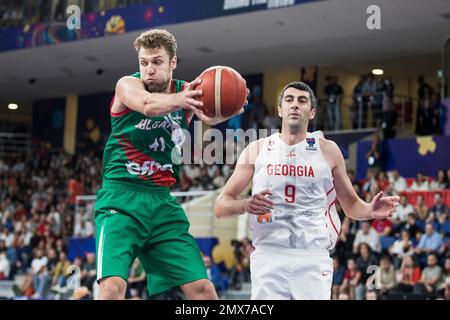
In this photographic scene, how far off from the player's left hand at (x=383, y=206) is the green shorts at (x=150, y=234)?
130 centimetres

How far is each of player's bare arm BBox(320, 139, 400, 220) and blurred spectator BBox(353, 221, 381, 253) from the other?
8.11 meters

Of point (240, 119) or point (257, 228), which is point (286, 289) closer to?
point (257, 228)

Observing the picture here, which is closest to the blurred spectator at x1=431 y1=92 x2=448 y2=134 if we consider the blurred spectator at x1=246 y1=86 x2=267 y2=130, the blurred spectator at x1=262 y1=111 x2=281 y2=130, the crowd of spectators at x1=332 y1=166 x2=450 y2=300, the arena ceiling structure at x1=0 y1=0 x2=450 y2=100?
the arena ceiling structure at x1=0 y1=0 x2=450 y2=100

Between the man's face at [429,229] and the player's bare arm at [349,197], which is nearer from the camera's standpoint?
the player's bare arm at [349,197]

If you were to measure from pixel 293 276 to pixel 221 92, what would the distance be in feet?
4.77

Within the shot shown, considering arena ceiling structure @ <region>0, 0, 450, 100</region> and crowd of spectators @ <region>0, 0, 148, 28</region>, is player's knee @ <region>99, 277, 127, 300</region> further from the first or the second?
crowd of spectators @ <region>0, 0, 148, 28</region>

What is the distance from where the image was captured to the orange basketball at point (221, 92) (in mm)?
5281

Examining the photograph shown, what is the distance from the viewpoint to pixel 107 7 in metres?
21.0

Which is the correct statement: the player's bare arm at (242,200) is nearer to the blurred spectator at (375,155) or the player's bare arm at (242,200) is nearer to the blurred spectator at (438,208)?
the blurred spectator at (438,208)

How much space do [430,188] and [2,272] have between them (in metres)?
10.3

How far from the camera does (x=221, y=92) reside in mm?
5320

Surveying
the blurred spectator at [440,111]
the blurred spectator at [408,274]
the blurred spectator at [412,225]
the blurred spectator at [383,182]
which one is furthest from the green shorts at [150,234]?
the blurred spectator at [440,111]

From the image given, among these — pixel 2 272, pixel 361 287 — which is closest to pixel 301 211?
pixel 361 287

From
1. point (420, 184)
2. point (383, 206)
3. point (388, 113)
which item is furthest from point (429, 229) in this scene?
point (383, 206)
